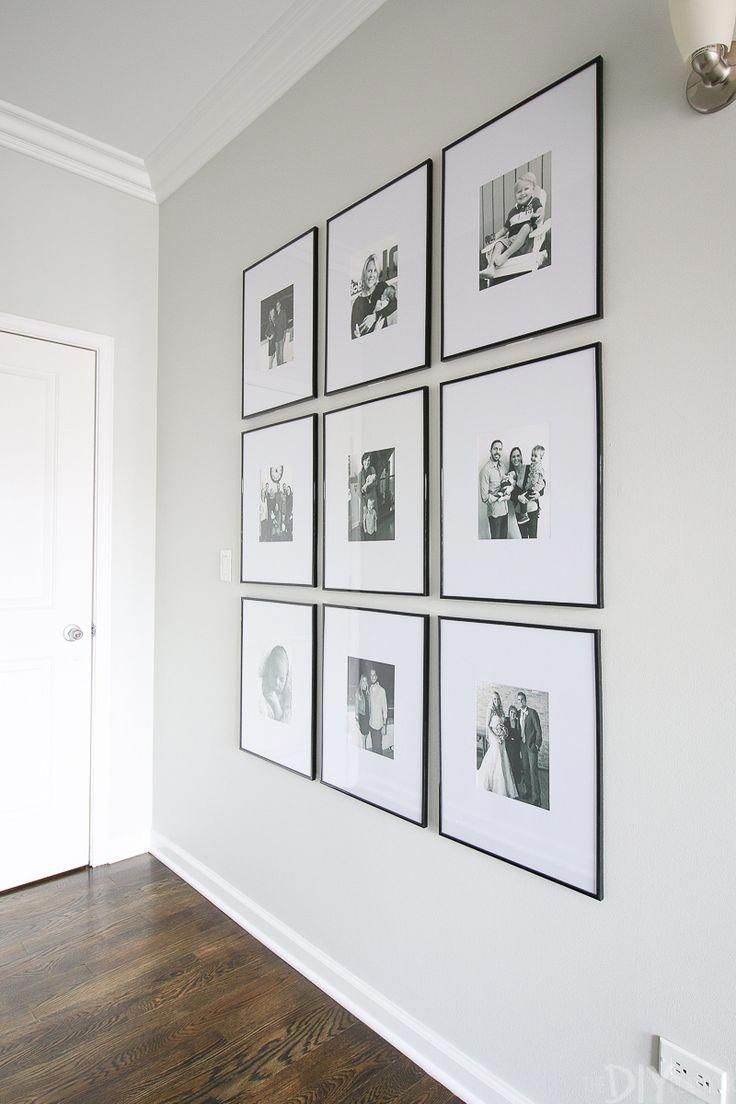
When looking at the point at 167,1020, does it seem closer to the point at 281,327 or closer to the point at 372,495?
the point at 372,495

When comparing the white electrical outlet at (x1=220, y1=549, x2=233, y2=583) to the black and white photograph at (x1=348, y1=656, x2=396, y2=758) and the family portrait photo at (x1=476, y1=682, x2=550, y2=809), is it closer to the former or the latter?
the black and white photograph at (x1=348, y1=656, x2=396, y2=758)

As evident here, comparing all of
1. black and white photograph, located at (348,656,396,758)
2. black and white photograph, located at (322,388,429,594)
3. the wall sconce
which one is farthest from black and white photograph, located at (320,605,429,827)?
the wall sconce

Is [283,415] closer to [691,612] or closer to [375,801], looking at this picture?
[375,801]

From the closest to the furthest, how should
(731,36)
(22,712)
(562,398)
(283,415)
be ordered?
(731,36), (562,398), (283,415), (22,712)

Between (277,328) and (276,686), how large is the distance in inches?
45.6

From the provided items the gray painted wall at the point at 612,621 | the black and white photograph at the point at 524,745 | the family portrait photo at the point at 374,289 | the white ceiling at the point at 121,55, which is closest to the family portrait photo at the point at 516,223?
the gray painted wall at the point at 612,621

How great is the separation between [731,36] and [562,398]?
62cm

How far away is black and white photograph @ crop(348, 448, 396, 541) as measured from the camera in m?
1.83

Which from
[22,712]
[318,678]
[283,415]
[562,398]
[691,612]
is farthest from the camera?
[22,712]

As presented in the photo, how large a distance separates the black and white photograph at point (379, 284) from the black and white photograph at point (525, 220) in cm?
9

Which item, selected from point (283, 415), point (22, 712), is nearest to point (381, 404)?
point (283, 415)

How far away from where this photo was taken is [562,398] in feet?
4.69

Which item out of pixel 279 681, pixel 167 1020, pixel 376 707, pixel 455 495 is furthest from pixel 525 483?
pixel 167 1020

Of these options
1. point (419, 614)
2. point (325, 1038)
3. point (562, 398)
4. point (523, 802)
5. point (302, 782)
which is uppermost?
point (562, 398)
